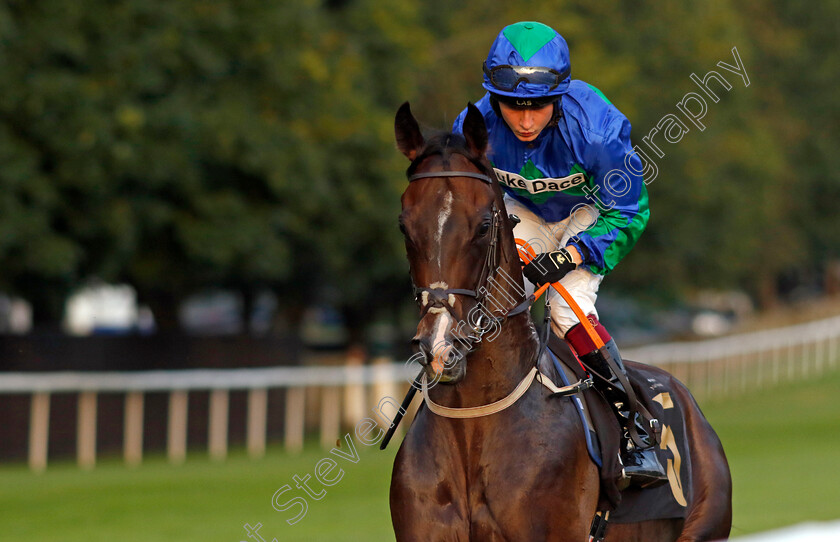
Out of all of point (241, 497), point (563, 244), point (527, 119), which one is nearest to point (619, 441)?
point (563, 244)

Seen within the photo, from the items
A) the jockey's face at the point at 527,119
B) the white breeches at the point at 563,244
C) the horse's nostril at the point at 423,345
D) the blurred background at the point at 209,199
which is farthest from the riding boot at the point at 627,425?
the blurred background at the point at 209,199

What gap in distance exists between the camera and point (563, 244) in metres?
5.16

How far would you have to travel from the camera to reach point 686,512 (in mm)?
5359

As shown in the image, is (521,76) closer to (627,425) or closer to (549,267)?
(549,267)

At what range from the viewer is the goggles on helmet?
459 centimetres

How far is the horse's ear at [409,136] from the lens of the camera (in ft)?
14.3

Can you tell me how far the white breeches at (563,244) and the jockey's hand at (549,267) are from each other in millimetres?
148

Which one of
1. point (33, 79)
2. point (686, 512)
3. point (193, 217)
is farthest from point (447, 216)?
point (193, 217)

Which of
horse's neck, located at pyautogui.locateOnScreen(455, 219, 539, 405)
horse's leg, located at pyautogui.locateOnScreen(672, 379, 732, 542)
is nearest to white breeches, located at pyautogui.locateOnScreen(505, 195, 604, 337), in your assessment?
horse's neck, located at pyautogui.locateOnScreen(455, 219, 539, 405)

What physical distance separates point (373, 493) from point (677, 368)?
44.6 feet

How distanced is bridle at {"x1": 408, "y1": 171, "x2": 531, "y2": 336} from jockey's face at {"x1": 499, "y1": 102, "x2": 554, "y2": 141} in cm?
45

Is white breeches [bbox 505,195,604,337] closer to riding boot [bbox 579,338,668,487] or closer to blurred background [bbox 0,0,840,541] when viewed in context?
riding boot [bbox 579,338,668,487]

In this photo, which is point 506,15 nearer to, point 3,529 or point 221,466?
point 221,466

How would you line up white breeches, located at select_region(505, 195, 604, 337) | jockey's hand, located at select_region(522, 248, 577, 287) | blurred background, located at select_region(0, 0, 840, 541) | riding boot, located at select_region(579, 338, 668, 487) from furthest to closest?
1. blurred background, located at select_region(0, 0, 840, 541)
2. white breeches, located at select_region(505, 195, 604, 337)
3. riding boot, located at select_region(579, 338, 668, 487)
4. jockey's hand, located at select_region(522, 248, 577, 287)
